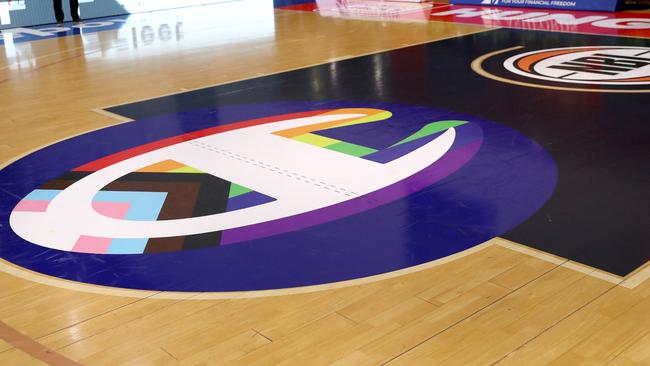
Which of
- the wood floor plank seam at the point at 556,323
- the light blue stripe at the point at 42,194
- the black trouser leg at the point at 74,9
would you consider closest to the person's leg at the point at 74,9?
the black trouser leg at the point at 74,9

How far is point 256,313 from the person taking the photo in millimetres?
3396

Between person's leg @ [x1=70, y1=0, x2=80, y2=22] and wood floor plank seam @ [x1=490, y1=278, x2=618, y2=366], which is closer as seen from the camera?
wood floor plank seam @ [x1=490, y1=278, x2=618, y2=366]

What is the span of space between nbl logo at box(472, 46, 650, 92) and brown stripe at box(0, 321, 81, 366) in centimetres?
545

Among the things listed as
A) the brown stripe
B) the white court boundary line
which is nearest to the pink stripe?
the white court boundary line

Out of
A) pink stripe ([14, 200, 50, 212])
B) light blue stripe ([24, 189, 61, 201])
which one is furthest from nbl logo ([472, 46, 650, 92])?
pink stripe ([14, 200, 50, 212])

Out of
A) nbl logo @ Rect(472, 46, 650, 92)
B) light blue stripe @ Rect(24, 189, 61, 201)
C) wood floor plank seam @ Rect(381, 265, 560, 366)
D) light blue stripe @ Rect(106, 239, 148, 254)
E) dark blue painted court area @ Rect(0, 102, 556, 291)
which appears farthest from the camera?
nbl logo @ Rect(472, 46, 650, 92)

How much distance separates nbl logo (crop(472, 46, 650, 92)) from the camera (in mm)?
7250

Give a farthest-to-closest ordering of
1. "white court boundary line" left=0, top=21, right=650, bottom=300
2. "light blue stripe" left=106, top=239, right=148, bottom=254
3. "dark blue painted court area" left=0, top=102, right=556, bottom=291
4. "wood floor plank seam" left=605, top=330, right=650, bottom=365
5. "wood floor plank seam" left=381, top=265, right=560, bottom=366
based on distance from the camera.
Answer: "light blue stripe" left=106, top=239, right=148, bottom=254 → "dark blue painted court area" left=0, top=102, right=556, bottom=291 → "white court boundary line" left=0, top=21, right=650, bottom=300 → "wood floor plank seam" left=381, top=265, right=560, bottom=366 → "wood floor plank seam" left=605, top=330, right=650, bottom=365

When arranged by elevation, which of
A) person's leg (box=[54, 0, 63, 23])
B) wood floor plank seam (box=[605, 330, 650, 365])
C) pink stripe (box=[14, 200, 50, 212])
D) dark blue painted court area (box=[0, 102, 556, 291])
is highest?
person's leg (box=[54, 0, 63, 23])

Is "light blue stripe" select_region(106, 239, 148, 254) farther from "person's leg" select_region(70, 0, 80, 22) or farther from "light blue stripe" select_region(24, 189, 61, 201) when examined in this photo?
"person's leg" select_region(70, 0, 80, 22)

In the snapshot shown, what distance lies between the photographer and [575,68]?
26.2ft

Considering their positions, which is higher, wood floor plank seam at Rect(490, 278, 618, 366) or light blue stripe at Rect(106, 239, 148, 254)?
light blue stripe at Rect(106, 239, 148, 254)

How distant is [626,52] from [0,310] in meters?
7.33

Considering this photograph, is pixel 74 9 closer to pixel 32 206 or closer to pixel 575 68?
pixel 575 68
